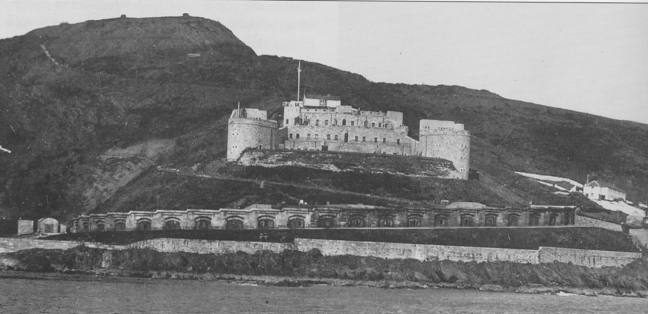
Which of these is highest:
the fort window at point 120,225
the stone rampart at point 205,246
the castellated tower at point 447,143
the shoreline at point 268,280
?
the castellated tower at point 447,143

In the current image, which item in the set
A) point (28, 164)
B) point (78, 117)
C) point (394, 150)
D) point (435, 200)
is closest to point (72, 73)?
point (78, 117)

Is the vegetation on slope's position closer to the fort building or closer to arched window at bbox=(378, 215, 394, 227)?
arched window at bbox=(378, 215, 394, 227)

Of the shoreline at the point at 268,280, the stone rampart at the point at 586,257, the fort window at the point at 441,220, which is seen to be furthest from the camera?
the fort window at the point at 441,220

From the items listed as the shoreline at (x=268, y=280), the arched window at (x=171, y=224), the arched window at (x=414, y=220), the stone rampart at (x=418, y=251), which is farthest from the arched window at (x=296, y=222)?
the shoreline at (x=268, y=280)

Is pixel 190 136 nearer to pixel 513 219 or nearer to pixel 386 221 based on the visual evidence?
pixel 386 221

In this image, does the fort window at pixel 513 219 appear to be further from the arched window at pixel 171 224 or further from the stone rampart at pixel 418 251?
the arched window at pixel 171 224

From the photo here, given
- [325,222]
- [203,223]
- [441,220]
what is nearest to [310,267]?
[325,222]

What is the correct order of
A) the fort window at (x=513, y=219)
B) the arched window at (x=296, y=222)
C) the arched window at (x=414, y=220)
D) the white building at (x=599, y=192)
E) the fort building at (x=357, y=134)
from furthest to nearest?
the white building at (x=599, y=192) → the fort building at (x=357, y=134) → the fort window at (x=513, y=219) → the arched window at (x=414, y=220) → the arched window at (x=296, y=222)

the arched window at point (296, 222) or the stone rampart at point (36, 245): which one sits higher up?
the arched window at point (296, 222)

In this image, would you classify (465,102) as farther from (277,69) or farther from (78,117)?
(78,117)
